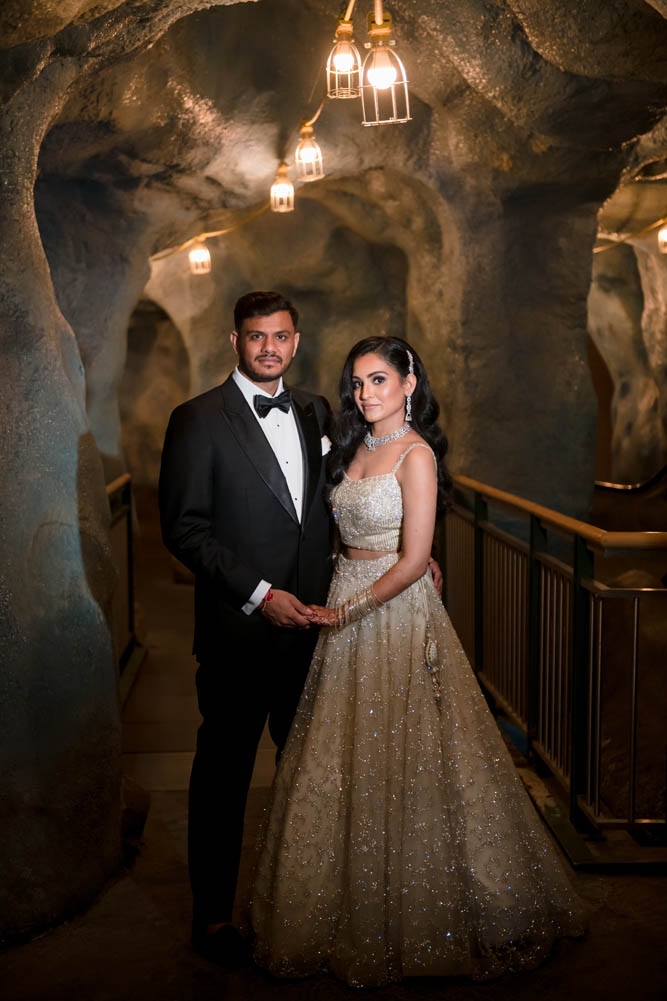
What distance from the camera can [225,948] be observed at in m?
3.27

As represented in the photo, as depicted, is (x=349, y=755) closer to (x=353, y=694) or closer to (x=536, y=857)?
(x=353, y=694)

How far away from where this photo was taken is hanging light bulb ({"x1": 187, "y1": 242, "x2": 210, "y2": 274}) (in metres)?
10.1

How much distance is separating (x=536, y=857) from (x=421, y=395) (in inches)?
65.0

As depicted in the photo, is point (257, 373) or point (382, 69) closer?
point (257, 373)

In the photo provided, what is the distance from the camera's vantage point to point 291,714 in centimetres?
→ 365

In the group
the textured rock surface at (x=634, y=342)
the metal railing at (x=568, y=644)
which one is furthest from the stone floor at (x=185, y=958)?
the textured rock surface at (x=634, y=342)

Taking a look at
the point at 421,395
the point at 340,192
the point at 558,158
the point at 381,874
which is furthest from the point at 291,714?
the point at 340,192

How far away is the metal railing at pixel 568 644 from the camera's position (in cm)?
402

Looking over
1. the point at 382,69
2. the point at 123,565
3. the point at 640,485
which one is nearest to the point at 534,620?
the point at 382,69

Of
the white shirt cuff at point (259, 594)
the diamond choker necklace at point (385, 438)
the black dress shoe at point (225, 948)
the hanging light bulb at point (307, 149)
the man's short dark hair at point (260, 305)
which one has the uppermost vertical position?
the hanging light bulb at point (307, 149)

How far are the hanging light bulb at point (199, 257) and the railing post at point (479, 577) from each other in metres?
5.36

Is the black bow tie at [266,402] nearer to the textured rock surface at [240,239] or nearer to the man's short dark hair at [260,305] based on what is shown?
the man's short dark hair at [260,305]

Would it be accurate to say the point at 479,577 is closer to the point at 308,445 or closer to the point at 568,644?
the point at 568,644

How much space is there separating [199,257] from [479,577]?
5.64 metres
